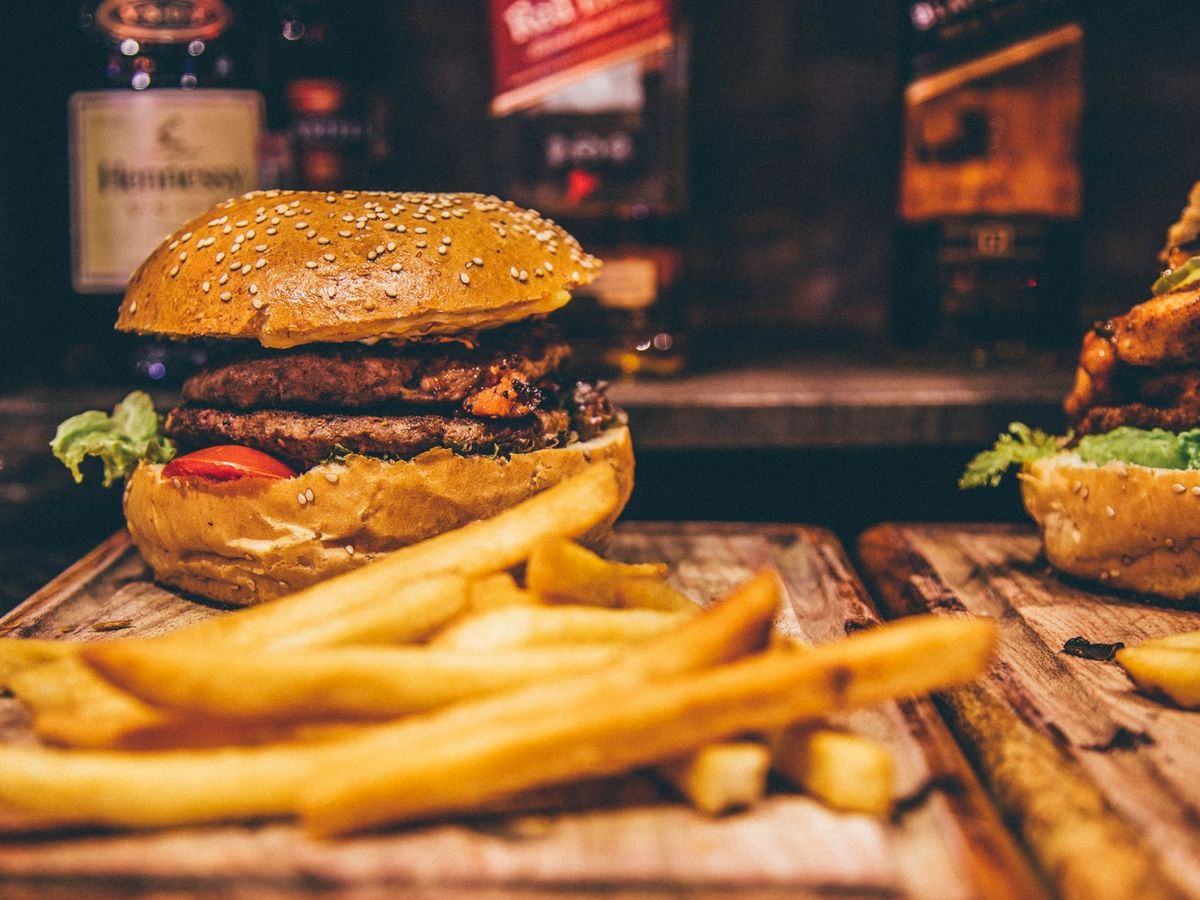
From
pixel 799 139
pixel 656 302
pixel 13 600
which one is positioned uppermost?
pixel 799 139

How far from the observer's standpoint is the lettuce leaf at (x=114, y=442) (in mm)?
2049

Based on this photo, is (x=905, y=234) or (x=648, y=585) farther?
(x=905, y=234)

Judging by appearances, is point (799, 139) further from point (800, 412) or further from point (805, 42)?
point (800, 412)

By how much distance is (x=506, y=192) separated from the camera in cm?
302

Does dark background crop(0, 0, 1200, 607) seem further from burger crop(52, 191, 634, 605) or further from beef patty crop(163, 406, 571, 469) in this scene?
beef patty crop(163, 406, 571, 469)

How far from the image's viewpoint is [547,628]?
4.25 ft

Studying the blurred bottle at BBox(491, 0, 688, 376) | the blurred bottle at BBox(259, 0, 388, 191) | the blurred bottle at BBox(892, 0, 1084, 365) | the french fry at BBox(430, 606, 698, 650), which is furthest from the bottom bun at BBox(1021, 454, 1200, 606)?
the blurred bottle at BBox(259, 0, 388, 191)

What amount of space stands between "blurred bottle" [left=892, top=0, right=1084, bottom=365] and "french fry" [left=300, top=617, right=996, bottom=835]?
6.94 feet

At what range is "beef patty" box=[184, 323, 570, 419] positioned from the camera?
6.12 feet

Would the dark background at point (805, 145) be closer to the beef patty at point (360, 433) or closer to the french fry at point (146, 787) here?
the beef patty at point (360, 433)

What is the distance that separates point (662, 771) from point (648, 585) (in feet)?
1.16

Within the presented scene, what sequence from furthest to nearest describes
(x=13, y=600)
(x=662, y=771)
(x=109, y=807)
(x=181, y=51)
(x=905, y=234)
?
(x=905, y=234) → (x=181, y=51) → (x=13, y=600) → (x=662, y=771) → (x=109, y=807)

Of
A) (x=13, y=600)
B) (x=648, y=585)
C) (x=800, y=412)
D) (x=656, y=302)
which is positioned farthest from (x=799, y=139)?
(x=13, y=600)

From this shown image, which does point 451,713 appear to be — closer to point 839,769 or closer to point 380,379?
point 839,769
